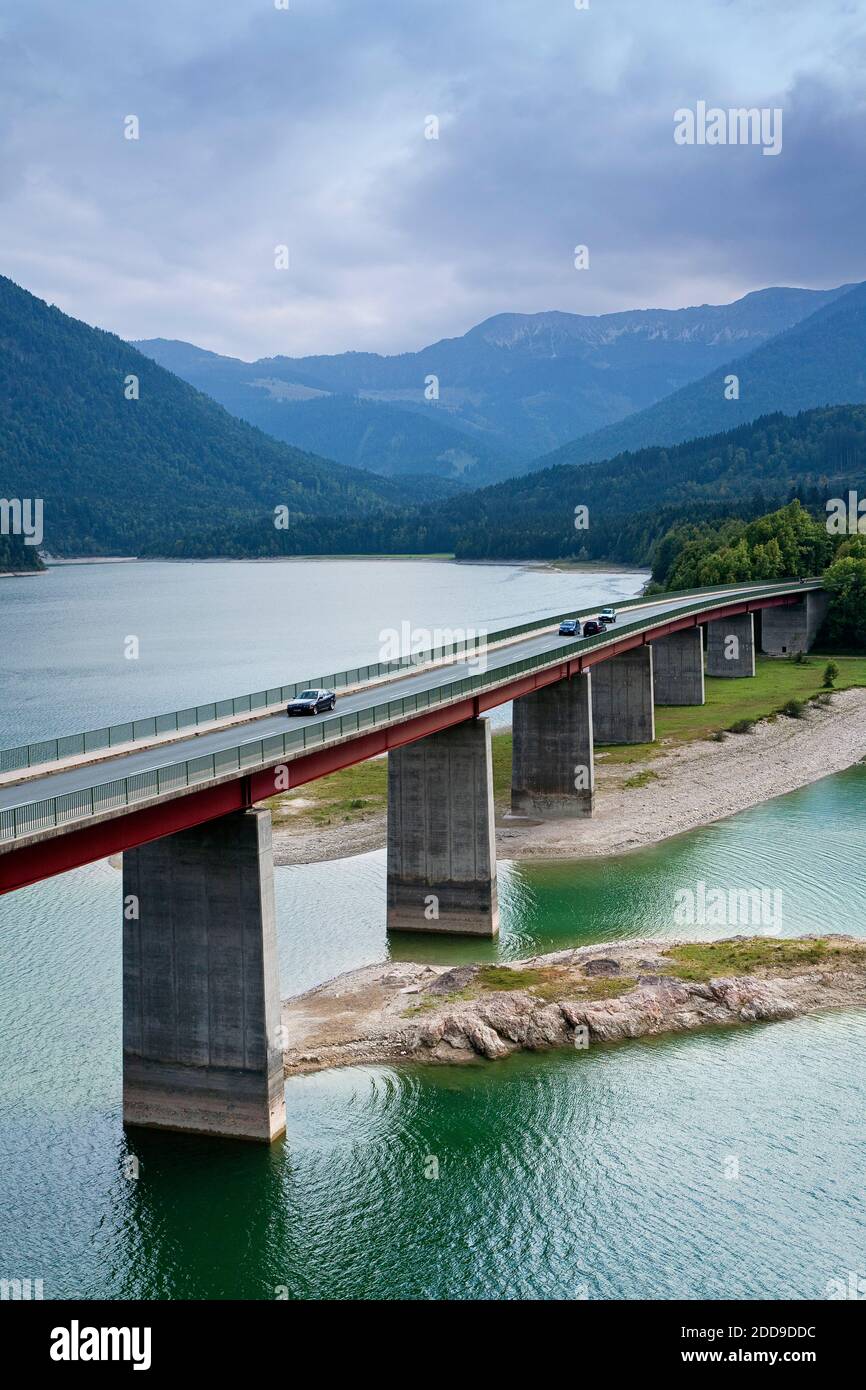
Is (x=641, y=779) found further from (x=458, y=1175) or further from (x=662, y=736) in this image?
(x=458, y=1175)

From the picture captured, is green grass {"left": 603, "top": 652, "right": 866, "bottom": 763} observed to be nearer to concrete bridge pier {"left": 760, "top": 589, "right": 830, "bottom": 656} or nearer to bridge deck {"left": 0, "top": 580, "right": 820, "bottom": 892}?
concrete bridge pier {"left": 760, "top": 589, "right": 830, "bottom": 656}

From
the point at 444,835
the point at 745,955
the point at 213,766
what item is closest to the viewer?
the point at 213,766

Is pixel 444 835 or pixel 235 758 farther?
pixel 444 835

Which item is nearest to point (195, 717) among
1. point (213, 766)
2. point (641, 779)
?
point (213, 766)

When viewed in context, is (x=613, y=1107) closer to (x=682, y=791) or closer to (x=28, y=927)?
(x=28, y=927)

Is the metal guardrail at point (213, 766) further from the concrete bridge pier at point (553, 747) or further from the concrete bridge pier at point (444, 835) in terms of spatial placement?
the concrete bridge pier at point (553, 747)

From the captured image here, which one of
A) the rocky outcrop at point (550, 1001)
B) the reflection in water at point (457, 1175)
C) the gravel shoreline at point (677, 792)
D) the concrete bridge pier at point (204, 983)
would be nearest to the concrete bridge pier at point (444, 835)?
the rocky outcrop at point (550, 1001)
